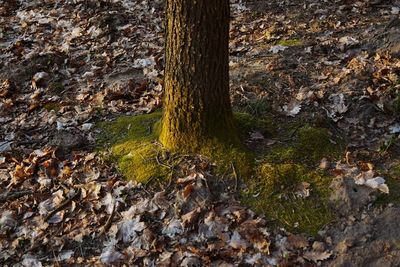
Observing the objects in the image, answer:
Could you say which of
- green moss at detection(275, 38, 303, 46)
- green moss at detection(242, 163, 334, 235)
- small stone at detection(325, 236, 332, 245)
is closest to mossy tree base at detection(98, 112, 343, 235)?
green moss at detection(242, 163, 334, 235)

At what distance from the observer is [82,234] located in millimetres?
4219

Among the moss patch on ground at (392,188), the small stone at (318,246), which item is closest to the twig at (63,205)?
the small stone at (318,246)

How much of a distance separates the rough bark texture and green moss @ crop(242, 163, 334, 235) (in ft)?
1.76

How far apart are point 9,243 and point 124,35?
4.40 metres

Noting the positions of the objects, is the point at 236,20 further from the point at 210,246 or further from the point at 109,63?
the point at 210,246

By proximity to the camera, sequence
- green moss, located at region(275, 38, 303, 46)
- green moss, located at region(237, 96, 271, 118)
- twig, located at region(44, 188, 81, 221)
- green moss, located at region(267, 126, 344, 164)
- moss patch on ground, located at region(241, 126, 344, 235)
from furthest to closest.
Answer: green moss, located at region(275, 38, 303, 46) < green moss, located at region(237, 96, 271, 118) < green moss, located at region(267, 126, 344, 164) < twig, located at region(44, 188, 81, 221) < moss patch on ground, located at region(241, 126, 344, 235)

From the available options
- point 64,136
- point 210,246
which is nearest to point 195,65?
point 210,246

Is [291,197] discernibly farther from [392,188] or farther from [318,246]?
[392,188]

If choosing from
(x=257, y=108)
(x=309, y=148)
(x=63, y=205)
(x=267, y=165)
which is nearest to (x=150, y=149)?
(x=63, y=205)

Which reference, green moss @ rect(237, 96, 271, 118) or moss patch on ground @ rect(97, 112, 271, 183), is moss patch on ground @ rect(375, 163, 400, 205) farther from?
green moss @ rect(237, 96, 271, 118)

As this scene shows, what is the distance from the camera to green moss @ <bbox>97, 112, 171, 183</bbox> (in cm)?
456

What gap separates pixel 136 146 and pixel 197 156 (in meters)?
0.71

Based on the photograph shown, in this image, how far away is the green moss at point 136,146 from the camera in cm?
456

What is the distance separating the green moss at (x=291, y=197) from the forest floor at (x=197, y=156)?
0.07m
